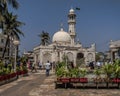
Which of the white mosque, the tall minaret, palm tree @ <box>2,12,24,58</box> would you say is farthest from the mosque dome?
palm tree @ <box>2,12,24,58</box>

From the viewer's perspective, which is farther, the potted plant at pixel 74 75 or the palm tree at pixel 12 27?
the palm tree at pixel 12 27

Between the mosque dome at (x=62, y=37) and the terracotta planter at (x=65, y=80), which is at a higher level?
the mosque dome at (x=62, y=37)

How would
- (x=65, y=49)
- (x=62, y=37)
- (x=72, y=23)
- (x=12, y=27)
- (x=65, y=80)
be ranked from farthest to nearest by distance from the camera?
(x=72, y=23) → (x=62, y=37) → (x=65, y=49) → (x=12, y=27) → (x=65, y=80)

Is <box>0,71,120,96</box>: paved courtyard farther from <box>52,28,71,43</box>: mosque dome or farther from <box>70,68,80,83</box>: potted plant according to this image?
<box>52,28,71,43</box>: mosque dome

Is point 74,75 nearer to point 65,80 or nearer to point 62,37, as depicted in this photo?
point 65,80

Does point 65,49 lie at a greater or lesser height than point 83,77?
greater

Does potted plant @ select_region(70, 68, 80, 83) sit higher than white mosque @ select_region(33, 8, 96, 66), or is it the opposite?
white mosque @ select_region(33, 8, 96, 66)

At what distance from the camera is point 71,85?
61.2ft

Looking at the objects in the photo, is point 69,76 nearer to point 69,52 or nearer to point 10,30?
point 10,30

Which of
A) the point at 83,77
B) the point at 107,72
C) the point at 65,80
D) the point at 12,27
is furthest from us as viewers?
the point at 12,27

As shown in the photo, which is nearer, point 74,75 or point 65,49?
point 74,75

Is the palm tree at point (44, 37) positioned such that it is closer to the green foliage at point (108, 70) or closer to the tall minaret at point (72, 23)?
the tall minaret at point (72, 23)

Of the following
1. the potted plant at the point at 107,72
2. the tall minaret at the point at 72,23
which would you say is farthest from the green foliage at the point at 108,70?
the tall minaret at the point at 72,23

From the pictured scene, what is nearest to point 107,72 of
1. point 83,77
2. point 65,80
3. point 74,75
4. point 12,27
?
point 83,77
